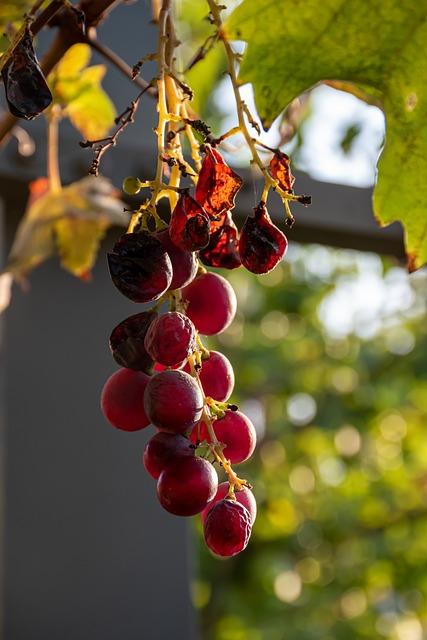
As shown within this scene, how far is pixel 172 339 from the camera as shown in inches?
14.9

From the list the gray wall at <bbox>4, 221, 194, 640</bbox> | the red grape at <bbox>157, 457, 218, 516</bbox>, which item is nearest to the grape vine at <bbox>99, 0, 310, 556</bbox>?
the red grape at <bbox>157, 457, 218, 516</bbox>

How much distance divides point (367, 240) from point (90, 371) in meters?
0.39

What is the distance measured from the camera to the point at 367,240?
1.16m

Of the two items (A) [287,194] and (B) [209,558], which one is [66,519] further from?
(B) [209,558]

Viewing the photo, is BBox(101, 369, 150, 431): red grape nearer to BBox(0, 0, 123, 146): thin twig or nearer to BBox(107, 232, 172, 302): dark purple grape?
BBox(107, 232, 172, 302): dark purple grape

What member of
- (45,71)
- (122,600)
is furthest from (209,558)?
(45,71)

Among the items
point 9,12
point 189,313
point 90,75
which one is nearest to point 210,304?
point 189,313

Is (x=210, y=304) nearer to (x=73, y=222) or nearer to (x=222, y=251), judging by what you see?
(x=222, y=251)

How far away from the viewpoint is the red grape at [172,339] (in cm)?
38

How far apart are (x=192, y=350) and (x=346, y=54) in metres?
0.14

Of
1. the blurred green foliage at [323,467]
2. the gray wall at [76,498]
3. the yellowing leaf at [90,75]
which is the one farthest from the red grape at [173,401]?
the blurred green foliage at [323,467]

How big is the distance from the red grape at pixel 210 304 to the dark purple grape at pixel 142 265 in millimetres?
45

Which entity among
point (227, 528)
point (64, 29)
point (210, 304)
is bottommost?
point (227, 528)

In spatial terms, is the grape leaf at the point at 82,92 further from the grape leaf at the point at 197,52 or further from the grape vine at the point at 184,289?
the grape vine at the point at 184,289
